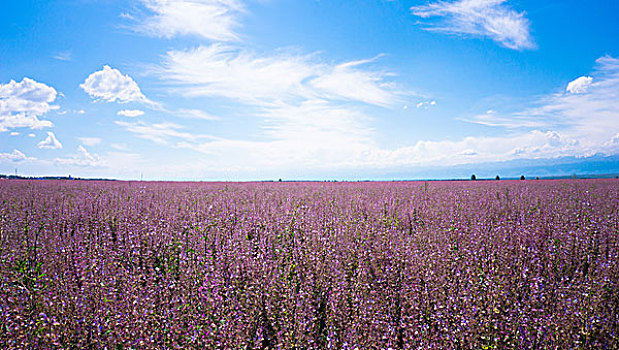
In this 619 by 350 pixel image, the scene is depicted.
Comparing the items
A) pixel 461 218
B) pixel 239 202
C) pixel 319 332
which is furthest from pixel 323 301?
pixel 239 202

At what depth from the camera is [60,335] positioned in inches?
87.4

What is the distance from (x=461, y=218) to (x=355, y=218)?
2.13 m

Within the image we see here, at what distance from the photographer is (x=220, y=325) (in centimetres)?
226

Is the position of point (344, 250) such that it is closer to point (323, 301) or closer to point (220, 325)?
point (323, 301)

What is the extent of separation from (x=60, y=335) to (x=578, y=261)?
568 centimetres

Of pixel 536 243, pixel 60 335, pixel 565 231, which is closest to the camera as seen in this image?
pixel 60 335

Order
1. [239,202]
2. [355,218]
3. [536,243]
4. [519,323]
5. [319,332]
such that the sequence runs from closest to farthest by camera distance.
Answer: [519,323], [319,332], [536,243], [355,218], [239,202]

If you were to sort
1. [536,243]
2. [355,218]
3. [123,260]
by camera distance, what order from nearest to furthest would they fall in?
[123,260] < [536,243] < [355,218]

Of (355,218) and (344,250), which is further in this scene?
(355,218)

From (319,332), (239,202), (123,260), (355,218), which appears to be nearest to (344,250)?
(319,332)

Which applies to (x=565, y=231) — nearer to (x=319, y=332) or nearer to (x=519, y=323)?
(x=519, y=323)

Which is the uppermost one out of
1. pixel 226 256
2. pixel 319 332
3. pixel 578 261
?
pixel 226 256

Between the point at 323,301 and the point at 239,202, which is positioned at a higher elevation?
the point at 239,202

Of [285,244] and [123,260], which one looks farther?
[285,244]
